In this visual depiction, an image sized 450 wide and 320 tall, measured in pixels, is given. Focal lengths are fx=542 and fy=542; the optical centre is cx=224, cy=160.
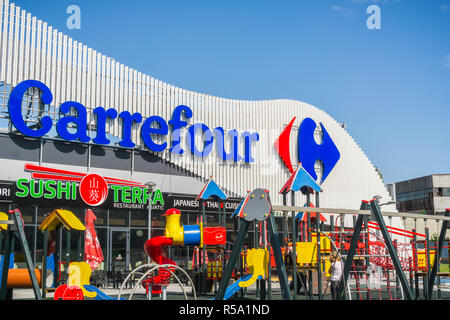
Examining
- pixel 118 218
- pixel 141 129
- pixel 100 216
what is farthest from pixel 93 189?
pixel 141 129

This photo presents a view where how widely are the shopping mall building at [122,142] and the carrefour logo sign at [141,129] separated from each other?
0.19 feet

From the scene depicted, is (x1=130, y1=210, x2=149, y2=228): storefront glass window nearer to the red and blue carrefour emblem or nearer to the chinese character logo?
the chinese character logo

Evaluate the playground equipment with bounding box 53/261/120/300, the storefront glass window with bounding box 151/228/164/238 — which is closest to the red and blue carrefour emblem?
the storefront glass window with bounding box 151/228/164/238

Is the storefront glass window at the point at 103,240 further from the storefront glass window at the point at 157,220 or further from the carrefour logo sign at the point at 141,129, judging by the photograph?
the carrefour logo sign at the point at 141,129

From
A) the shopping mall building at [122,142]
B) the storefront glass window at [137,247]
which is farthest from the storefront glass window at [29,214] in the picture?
the storefront glass window at [137,247]

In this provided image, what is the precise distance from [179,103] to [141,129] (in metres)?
3.17

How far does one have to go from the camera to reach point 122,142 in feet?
93.4

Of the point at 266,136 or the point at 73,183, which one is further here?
the point at 266,136

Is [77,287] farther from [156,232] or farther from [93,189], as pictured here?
[156,232]
